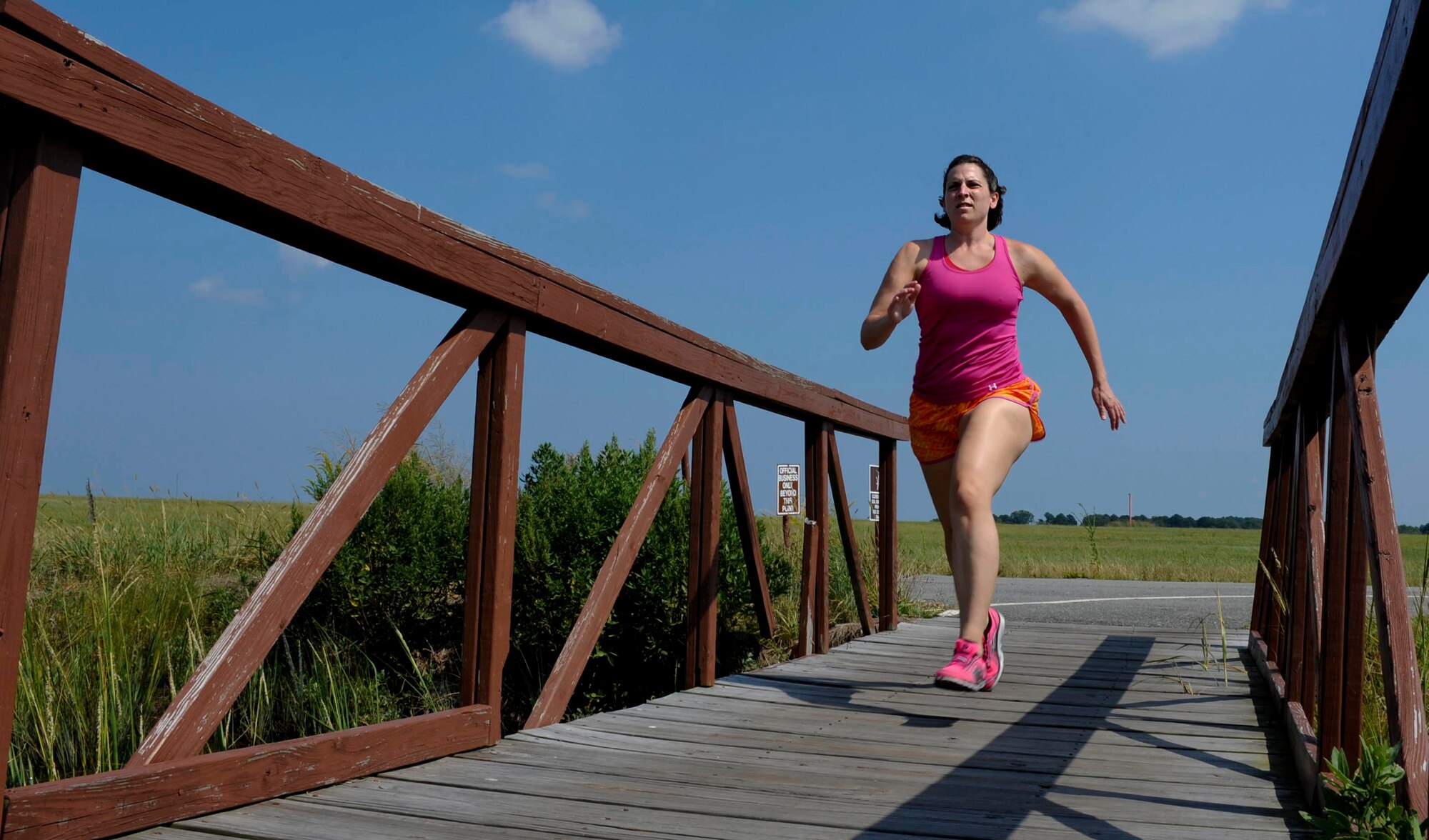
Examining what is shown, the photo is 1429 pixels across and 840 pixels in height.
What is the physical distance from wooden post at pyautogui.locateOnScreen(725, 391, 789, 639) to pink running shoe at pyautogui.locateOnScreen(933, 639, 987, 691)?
Answer: 3.74 feet

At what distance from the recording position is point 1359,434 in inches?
83.0

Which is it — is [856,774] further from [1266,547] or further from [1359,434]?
[1266,547]

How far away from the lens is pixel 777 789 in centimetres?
245

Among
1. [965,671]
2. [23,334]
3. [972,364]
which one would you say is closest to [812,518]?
[972,364]

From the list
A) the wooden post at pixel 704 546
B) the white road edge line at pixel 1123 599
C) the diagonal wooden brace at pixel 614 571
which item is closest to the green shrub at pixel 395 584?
the wooden post at pixel 704 546

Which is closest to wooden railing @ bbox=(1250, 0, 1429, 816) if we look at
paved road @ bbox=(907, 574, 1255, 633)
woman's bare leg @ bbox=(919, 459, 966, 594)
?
woman's bare leg @ bbox=(919, 459, 966, 594)

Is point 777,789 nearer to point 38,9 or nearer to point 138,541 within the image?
point 38,9

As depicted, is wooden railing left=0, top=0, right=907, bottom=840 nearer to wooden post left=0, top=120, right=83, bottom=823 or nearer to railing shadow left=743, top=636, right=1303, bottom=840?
wooden post left=0, top=120, right=83, bottom=823

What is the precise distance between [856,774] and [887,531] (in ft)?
12.0

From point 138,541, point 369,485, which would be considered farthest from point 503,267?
point 138,541

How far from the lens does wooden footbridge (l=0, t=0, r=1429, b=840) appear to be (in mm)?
1632

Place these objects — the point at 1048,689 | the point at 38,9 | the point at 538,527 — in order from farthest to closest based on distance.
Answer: the point at 538,527 → the point at 1048,689 → the point at 38,9

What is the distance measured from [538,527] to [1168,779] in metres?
4.31

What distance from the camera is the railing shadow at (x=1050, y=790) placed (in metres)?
2.18
